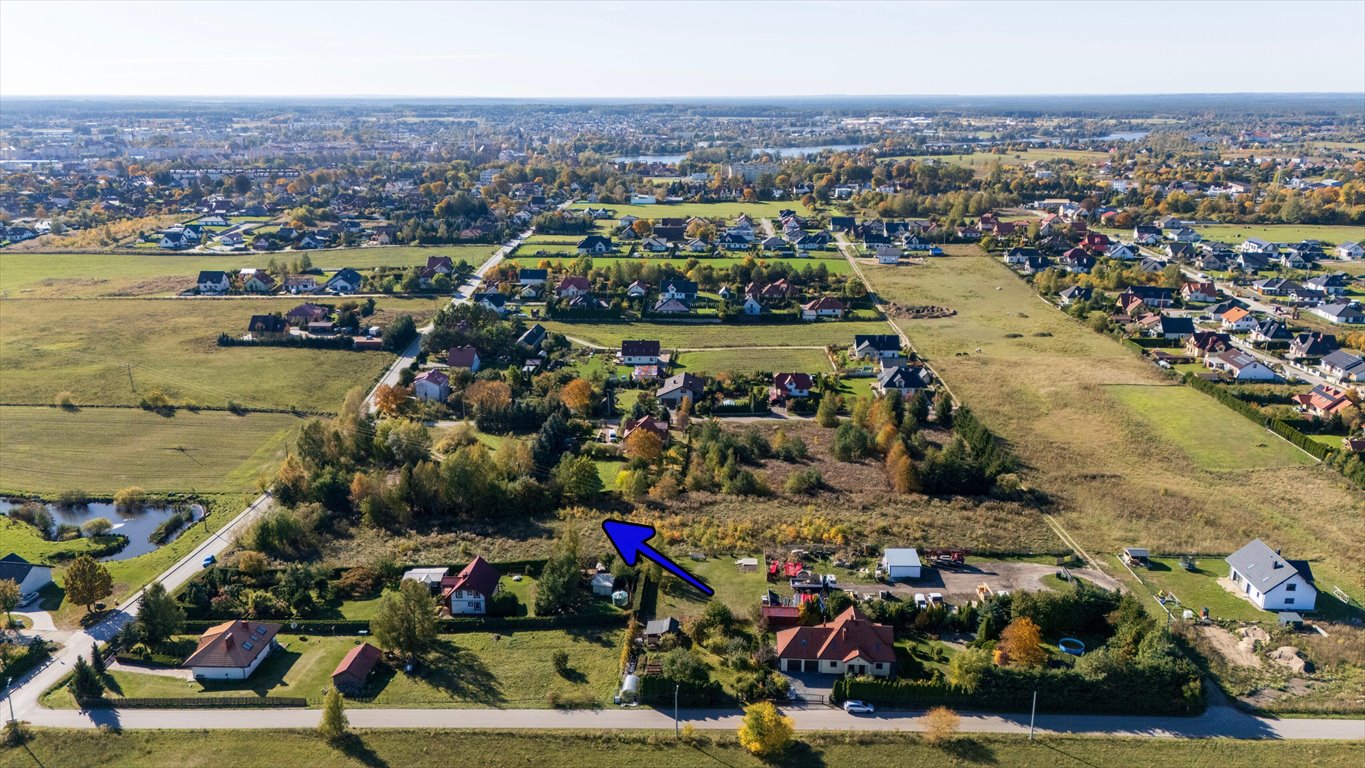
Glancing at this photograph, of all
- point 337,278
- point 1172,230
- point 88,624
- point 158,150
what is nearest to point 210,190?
point 337,278

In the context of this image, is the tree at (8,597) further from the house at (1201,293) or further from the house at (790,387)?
the house at (1201,293)

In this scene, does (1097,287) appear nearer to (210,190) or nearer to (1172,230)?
(1172,230)

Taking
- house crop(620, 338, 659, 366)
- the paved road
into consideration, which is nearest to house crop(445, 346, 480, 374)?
house crop(620, 338, 659, 366)

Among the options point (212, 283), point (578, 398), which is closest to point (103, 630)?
point (578, 398)

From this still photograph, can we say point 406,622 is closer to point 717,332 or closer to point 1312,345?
point 717,332

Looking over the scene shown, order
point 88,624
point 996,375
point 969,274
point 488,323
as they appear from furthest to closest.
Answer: point 969,274
point 488,323
point 996,375
point 88,624
